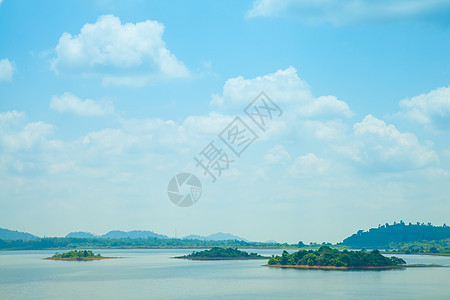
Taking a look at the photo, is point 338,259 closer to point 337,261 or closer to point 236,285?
point 337,261

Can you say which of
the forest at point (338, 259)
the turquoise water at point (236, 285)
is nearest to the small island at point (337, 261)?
the forest at point (338, 259)

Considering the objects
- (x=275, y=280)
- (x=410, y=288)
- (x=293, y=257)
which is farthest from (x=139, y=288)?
(x=293, y=257)

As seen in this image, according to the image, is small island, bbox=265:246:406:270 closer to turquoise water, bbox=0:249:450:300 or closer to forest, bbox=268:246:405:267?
forest, bbox=268:246:405:267

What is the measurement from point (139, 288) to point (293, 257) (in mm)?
59956

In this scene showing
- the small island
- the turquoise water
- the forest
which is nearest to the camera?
the turquoise water

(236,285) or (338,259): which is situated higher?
(338,259)

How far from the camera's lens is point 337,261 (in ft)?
462

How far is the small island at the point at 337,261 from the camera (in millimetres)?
140125

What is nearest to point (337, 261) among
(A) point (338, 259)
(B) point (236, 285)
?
(A) point (338, 259)

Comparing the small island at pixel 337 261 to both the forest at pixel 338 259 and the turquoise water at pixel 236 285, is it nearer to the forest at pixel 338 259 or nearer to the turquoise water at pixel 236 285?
the forest at pixel 338 259

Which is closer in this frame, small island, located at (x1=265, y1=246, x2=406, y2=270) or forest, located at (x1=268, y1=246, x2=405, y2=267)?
small island, located at (x1=265, y1=246, x2=406, y2=270)

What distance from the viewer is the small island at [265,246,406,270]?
140 meters

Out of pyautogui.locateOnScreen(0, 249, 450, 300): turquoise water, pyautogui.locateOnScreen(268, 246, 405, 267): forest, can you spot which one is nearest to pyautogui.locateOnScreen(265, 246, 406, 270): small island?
pyautogui.locateOnScreen(268, 246, 405, 267): forest

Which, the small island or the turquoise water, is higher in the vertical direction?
the small island
